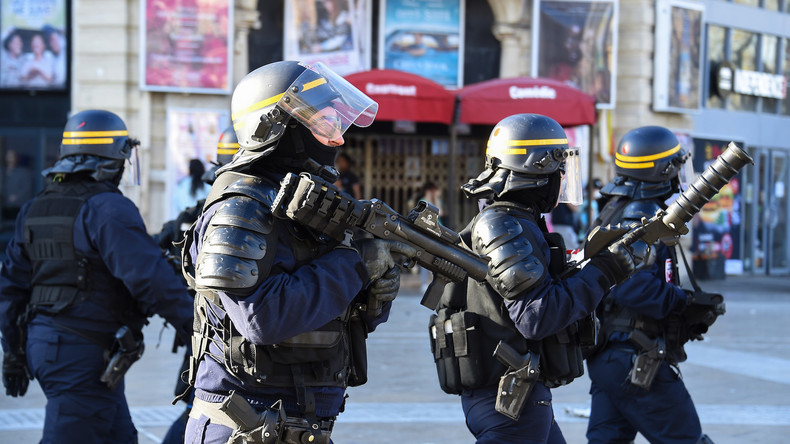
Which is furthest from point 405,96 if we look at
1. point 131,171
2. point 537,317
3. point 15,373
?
point 537,317

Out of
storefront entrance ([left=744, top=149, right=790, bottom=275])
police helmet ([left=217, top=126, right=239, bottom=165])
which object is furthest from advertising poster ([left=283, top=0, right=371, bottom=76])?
police helmet ([left=217, top=126, right=239, bottom=165])

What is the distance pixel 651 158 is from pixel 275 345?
271 centimetres

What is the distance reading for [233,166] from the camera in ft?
10.2

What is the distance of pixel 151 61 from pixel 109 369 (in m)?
10.9

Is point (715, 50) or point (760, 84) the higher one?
point (715, 50)

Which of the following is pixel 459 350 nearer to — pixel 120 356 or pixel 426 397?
pixel 120 356

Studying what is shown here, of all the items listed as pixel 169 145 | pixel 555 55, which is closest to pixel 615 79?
pixel 555 55

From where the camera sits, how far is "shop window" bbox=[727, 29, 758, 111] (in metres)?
20.2

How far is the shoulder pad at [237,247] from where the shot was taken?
2.78 m

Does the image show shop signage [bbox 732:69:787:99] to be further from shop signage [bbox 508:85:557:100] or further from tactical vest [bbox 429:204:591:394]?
tactical vest [bbox 429:204:591:394]

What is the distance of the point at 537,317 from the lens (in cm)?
376

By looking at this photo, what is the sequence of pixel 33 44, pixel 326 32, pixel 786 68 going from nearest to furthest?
pixel 33 44 → pixel 326 32 → pixel 786 68

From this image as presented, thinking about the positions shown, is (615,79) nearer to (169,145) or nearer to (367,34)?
(367,34)

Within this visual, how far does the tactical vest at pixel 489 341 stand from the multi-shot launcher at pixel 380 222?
691 millimetres
